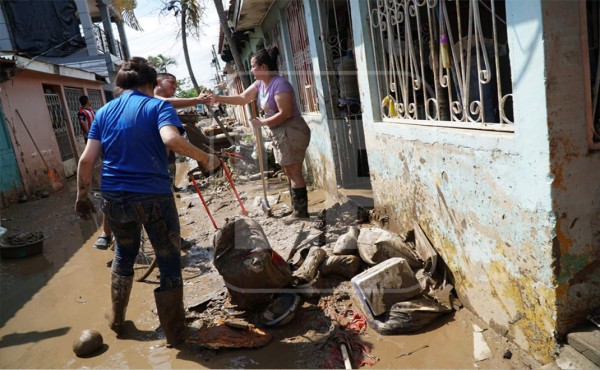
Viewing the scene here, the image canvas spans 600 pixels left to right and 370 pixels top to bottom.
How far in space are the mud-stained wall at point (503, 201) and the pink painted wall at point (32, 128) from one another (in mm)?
9000

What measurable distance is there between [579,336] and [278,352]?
1.71 metres

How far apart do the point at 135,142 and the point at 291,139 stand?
2.21 metres

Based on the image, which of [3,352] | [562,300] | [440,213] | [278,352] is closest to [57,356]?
[3,352]

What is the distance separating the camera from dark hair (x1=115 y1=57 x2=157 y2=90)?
3.08 meters

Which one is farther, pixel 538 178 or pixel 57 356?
pixel 57 356

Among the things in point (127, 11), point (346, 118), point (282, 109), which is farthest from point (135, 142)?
point (127, 11)

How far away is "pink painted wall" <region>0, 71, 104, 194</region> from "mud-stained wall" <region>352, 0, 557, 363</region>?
29.5ft

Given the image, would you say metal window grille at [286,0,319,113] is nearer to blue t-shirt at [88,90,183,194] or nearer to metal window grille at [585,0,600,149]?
blue t-shirt at [88,90,183,194]

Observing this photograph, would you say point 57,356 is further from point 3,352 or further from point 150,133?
point 150,133

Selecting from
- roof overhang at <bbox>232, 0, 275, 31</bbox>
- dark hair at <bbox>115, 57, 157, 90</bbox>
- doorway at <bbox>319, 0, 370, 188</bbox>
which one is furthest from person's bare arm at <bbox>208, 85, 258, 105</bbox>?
roof overhang at <bbox>232, 0, 275, 31</bbox>

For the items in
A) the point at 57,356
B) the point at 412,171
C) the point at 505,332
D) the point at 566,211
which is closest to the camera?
the point at 566,211

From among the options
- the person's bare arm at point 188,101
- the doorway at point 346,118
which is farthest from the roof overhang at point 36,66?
the doorway at point 346,118

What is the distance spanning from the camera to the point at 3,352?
3.19 m

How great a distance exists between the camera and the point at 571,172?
2.04 meters
